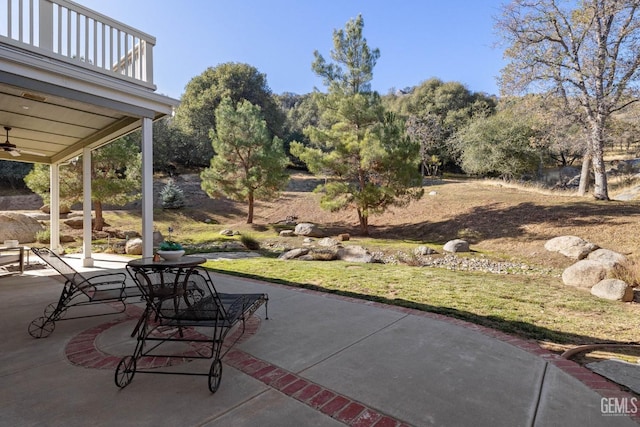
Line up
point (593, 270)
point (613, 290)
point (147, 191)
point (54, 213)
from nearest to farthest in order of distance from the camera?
point (147, 191), point (613, 290), point (593, 270), point (54, 213)

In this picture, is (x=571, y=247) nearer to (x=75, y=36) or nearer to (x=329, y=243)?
(x=329, y=243)

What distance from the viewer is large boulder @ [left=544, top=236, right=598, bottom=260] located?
7.98m

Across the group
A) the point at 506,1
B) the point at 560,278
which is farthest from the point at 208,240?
the point at 506,1

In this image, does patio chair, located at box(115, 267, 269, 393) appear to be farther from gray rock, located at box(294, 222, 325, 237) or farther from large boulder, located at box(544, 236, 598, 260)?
gray rock, located at box(294, 222, 325, 237)

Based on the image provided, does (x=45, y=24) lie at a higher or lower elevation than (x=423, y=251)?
higher

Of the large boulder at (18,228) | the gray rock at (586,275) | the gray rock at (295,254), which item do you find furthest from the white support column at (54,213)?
the gray rock at (586,275)

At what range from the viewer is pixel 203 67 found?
2994cm

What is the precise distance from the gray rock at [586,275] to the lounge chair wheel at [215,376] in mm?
6644

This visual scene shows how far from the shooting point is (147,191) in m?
4.72

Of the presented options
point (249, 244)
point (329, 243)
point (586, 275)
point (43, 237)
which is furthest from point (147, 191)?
point (43, 237)

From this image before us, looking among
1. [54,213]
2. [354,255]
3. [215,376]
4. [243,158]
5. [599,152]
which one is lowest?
[354,255]

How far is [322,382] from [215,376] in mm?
746

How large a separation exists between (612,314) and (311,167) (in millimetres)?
10491

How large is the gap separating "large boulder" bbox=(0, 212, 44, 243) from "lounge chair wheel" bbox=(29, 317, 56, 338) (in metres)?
10.1
